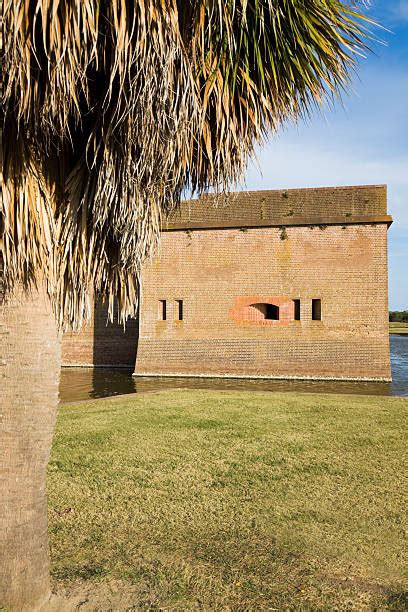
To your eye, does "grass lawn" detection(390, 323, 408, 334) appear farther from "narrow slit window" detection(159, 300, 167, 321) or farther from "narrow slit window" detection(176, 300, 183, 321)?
"narrow slit window" detection(159, 300, 167, 321)

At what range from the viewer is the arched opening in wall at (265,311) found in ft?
53.1

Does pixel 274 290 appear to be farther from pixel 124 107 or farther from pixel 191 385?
pixel 124 107

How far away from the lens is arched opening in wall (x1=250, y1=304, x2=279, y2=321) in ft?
53.1

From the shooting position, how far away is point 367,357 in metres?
15.0

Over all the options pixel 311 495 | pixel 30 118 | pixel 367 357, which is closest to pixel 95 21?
pixel 30 118

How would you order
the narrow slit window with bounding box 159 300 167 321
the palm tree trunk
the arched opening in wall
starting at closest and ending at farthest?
the palm tree trunk < the arched opening in wall < the narrow slit window with bounding box 159 300 167 321

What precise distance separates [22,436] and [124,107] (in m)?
1.73

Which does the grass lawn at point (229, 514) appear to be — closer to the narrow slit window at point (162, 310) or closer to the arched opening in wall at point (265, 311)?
the arched opening in wall at point (265, 311)

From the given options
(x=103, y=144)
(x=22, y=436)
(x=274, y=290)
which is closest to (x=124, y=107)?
(x=103, y=144)

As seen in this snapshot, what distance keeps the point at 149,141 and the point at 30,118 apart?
0.54 m

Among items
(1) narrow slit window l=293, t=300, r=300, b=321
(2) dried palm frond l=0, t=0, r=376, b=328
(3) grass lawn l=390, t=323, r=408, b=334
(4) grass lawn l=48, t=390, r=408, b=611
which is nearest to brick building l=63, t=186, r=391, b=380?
(1) narrow slit window l=293, t=300, r=300, b=321

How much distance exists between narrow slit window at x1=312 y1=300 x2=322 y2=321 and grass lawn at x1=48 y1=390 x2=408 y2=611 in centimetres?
837

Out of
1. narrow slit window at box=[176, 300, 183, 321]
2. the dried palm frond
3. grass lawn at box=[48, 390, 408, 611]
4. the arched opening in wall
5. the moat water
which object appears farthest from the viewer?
narrow slit window at box=[176, 300, 183, 321]

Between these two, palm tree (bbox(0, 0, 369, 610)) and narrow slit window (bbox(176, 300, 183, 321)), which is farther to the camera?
narrow slit window (bbox(176, 300, 183, 321))
